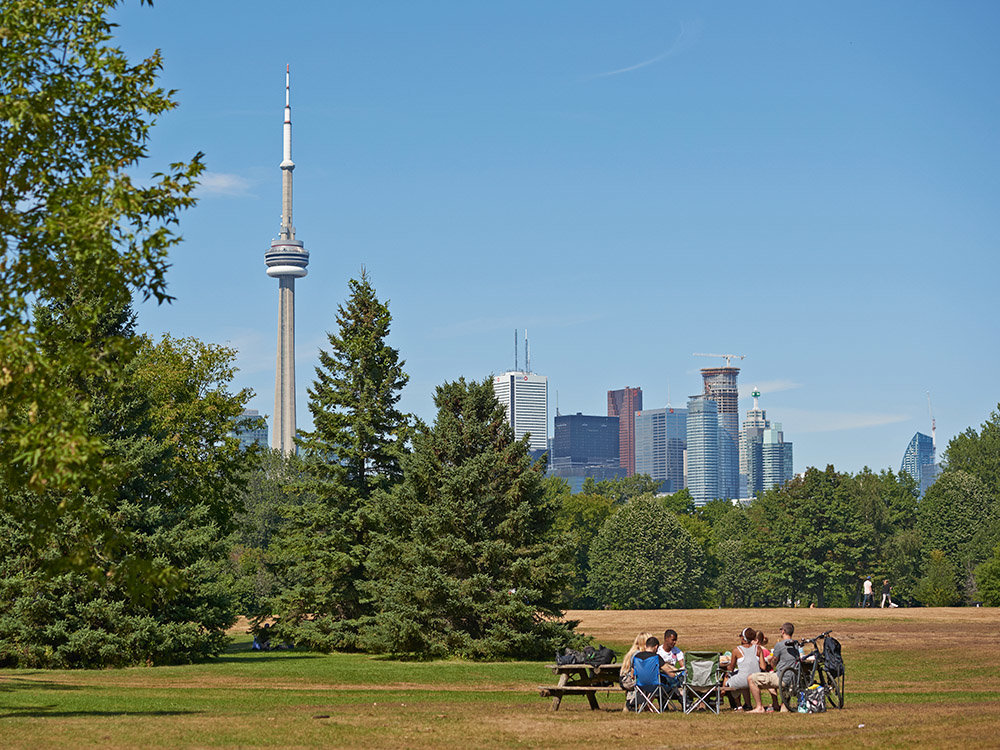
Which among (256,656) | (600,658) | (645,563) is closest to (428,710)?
(600,658)

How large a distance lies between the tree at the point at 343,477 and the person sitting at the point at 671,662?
75.5 feet

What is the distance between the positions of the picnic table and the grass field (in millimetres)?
312

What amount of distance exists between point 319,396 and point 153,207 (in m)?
29.3

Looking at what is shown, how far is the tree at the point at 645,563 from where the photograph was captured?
108 meters

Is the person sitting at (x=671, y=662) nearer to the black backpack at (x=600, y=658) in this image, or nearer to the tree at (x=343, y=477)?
the black backpack at (x=600, y=658)

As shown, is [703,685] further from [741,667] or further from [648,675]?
[648,675]

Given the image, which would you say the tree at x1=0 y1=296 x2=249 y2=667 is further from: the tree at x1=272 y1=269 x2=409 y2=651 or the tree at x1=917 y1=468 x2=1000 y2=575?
the tree at x1=917 y1=468 x2=1000 y2=575

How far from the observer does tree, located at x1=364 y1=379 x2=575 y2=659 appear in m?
36.6

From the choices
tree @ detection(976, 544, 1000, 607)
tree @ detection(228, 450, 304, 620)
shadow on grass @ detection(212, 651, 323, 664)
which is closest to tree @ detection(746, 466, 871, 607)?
tree @ detection(976, 544, 1000, 607)

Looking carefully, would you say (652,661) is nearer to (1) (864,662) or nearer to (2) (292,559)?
(1) (864,662)

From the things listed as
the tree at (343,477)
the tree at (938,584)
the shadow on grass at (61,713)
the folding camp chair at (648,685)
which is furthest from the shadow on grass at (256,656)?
the tree at (938,584)

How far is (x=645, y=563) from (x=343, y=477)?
6706cm

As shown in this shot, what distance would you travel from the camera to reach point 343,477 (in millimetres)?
44719

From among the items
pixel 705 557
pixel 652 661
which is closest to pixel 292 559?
pixel 652 661
